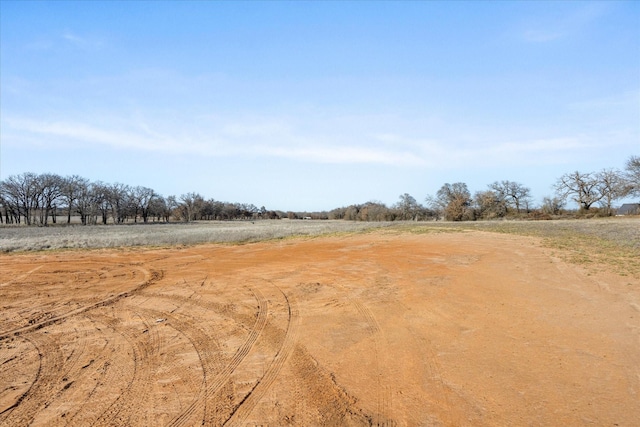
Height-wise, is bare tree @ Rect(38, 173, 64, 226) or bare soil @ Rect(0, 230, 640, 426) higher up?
bare tree @ Rect(38, 173, 64, 226)

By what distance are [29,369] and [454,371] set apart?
6.48 m

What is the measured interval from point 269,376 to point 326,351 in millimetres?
1224

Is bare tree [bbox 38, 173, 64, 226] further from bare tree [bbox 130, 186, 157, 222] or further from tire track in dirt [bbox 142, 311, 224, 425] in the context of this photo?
tire track in dirt [bbox 142, 311, 224, 425]

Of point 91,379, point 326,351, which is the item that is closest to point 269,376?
point 326,351

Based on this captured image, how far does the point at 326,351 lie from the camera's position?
5.61 m

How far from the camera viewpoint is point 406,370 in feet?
16.1

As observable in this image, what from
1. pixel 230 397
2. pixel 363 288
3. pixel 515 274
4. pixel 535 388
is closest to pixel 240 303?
pixel 363 288

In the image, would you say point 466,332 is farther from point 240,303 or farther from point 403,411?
point 240,303

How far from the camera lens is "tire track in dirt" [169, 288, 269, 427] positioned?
3.74 metres

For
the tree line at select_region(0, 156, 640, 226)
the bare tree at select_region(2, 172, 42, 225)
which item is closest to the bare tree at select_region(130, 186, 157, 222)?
the tree line at select_region(0, 156, 640, 226)

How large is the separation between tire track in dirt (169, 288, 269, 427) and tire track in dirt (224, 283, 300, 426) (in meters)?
0.20

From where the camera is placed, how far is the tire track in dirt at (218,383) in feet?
12.3

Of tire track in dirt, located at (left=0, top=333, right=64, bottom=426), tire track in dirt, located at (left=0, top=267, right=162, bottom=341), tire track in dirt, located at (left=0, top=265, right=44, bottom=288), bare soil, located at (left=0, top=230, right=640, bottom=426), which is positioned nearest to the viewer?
tire track in dirt, located at (left=0, top=333, right=64, bottom=426)

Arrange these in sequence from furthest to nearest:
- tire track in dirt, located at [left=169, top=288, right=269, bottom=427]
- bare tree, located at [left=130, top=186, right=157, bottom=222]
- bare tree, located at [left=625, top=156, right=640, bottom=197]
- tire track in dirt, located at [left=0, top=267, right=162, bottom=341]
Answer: bare tree, located at [left=130, top=186, right=157, bottom=222] < bare tree, located at [left=625, top=156, right=640, bottom=197] < tire track in dirt, located at [left=0, top=267, right=162, bottom=341] < tire track in dirt, located at [left=169, top=288, right=269, bottom=427]
